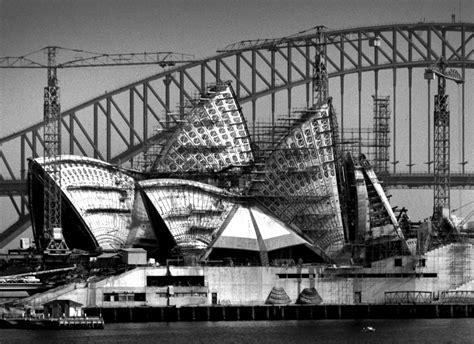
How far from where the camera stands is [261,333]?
146 metres

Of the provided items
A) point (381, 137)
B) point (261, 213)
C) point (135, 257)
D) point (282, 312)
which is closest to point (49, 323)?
point (135, 257)

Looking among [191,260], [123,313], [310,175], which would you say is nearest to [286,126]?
[310,175]

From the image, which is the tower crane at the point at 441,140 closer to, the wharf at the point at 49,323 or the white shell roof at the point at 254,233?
the white shell roof at the point at 254,233

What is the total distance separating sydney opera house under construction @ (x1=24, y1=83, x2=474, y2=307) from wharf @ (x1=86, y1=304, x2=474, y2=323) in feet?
12.2

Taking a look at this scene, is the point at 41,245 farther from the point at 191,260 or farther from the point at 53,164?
the point at 191,260

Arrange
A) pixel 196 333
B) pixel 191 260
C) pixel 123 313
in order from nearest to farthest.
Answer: pixel 196 333, pixel 123 313, pixel 191 260

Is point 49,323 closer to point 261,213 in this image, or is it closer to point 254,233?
point 254,233

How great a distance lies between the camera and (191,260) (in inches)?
6654

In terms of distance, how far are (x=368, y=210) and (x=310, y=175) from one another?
6047 mm

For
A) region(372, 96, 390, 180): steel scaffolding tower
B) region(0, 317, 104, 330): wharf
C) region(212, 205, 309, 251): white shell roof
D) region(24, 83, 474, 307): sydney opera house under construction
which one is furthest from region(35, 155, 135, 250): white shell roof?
region(0, 317, 104, 330): wharf

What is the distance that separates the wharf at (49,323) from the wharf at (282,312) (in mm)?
7317

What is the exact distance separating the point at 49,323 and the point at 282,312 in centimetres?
2193

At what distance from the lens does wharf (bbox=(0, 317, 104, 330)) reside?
482 ft

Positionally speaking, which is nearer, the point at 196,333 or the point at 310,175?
the point at 196,333
